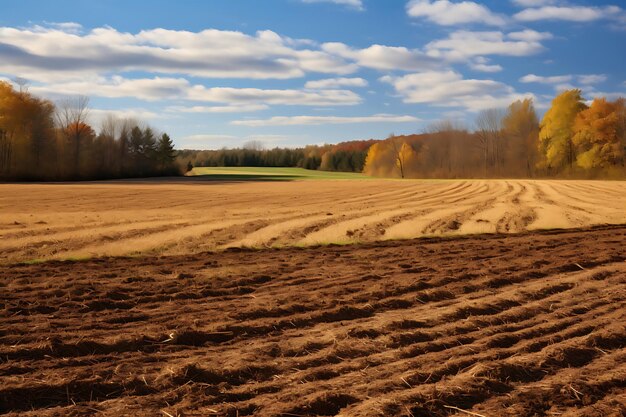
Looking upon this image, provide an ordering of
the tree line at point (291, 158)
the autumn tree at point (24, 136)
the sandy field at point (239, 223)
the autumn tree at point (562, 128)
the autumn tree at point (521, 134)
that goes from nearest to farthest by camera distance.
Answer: the sandy field at point (239, 223) < the autumn tree at point (24, 136) < the autumn tree at point (562, 128) < the autumn tree at point (521, 134) < the tree line at point (291, 158)

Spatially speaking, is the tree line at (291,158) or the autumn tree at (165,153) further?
the tree line at (291,158)

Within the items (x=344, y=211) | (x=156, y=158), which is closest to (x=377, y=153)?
(x=156, y=158)

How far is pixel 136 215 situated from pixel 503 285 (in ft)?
54.1

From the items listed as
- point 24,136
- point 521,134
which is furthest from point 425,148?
point 24,136

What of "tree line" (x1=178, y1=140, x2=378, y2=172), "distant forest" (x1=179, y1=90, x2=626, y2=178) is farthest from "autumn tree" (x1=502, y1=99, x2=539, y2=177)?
"tree line" (x1=178, y1=140, x2=378, y2=172)

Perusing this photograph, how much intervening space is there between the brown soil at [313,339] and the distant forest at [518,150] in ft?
214

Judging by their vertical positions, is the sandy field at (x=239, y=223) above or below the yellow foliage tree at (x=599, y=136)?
below

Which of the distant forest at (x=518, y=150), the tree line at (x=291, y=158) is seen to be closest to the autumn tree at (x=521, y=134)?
the distant forest at (x=518, y=150)

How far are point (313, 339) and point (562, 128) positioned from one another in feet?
246

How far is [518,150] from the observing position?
288ft

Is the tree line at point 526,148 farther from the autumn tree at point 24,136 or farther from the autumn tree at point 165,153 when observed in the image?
the autumn tree at point 24,136

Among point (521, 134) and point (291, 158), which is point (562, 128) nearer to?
point (521, 134)

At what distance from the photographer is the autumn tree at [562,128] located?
2884 inches

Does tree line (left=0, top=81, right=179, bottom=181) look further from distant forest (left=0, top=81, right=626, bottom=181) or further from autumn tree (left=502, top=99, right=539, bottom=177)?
autumn tree (left=502, top=99, right=539, bottom=177)
